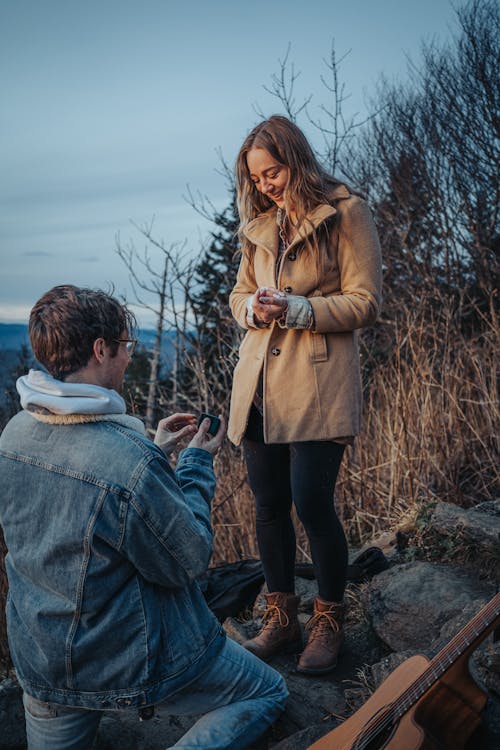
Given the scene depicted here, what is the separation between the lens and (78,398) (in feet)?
5.52

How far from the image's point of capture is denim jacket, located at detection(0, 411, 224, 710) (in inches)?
65.8

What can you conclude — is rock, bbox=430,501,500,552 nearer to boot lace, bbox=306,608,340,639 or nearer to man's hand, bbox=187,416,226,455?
boot lace, bbox=306,608,340,639

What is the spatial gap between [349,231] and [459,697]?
1.51 m

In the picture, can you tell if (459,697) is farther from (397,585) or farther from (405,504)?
(405,504)

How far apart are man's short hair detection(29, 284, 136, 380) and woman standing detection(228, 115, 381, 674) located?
2.53ft

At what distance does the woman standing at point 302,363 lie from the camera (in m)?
2.45

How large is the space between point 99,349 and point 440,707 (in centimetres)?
119

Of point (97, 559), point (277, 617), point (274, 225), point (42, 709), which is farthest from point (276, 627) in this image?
point (274, 225)

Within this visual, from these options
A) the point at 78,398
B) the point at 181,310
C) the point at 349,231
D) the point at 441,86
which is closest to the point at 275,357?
the point at 349,231

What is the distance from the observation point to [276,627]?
2.68 m

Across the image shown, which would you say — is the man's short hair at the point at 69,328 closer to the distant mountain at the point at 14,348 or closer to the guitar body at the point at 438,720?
the guitar body at the point at 438,720

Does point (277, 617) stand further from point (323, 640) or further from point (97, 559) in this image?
point (97, 559)

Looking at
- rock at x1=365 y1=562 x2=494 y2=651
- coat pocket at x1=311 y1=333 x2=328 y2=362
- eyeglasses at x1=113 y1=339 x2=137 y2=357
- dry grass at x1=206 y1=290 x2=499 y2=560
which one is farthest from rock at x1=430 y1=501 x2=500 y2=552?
eyeglasses at x1=113 y1=339 x2=137 y2=357

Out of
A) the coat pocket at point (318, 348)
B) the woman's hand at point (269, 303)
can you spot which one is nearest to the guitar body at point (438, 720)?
the coat pocket at point (318, 348)
